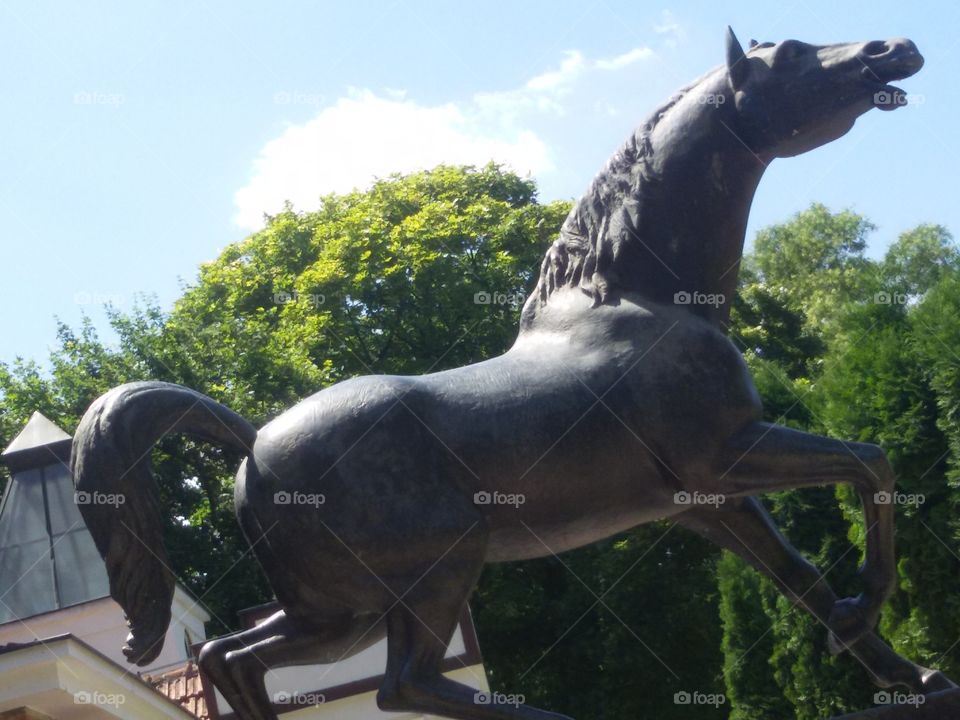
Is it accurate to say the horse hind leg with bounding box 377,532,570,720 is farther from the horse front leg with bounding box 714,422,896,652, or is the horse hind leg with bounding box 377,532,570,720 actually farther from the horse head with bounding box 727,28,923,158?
the horse head with bounding box 727,28,923,158

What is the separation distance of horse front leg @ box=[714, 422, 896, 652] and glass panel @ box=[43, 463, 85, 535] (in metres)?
14.7

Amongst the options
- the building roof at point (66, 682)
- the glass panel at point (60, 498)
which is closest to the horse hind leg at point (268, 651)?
the building roof at point (66, 682)

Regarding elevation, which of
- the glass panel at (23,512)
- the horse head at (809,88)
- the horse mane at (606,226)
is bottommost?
the glass panel at (23,512)

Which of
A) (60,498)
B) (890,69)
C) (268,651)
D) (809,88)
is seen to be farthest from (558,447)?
(60,498)

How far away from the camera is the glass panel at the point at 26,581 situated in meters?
19.6

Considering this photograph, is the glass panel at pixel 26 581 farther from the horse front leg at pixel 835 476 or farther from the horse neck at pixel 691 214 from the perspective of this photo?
the horse front leg at pixel 835 476

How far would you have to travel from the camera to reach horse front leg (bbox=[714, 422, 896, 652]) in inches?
201

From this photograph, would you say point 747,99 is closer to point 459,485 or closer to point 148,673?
point 459,485

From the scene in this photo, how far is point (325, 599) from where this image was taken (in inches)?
201

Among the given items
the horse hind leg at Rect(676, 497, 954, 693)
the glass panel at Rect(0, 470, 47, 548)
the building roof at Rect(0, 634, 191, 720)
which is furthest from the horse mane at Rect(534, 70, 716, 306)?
the glass panel at Rect(0, 470, 47, 548)

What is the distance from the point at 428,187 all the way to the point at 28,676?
24.7 metres

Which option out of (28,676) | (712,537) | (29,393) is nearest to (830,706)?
(28,676)

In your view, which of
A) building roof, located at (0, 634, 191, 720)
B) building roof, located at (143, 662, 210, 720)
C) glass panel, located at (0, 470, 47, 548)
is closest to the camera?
building roof, located at (0, 634, 191, 720)

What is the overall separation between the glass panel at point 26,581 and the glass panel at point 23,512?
0.45 ft
